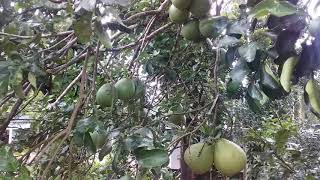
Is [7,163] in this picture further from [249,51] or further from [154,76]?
[154,76]

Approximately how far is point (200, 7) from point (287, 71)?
455mm

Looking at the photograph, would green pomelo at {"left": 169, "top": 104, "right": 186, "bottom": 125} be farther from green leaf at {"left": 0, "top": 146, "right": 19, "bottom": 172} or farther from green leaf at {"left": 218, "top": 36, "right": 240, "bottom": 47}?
green leaf at {"left": 0, "top": 146, "right": 19, "bottom": 172}

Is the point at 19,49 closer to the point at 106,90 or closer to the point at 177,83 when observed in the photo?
the point at 106,90

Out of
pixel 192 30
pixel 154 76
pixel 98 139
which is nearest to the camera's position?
pixel 98 139

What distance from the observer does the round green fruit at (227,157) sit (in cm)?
114

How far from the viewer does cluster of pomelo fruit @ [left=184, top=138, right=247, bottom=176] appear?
114cm

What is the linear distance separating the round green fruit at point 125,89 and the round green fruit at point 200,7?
27 centimetres

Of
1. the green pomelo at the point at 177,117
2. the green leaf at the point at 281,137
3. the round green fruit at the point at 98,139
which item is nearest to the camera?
the round green fruit at the point at 98,139

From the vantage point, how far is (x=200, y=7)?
49.0 inches

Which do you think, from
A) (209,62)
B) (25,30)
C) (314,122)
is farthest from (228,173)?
(314,122)

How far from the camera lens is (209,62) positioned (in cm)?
196

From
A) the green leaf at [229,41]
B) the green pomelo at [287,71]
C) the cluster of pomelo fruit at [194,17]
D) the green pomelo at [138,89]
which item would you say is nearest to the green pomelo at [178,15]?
the cluster of pomelo fruit at [194,17]

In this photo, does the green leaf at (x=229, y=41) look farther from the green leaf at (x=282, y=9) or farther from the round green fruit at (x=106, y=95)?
the round green fruit at (x=106, y=95)

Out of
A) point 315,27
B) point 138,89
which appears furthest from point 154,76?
point 315,27
